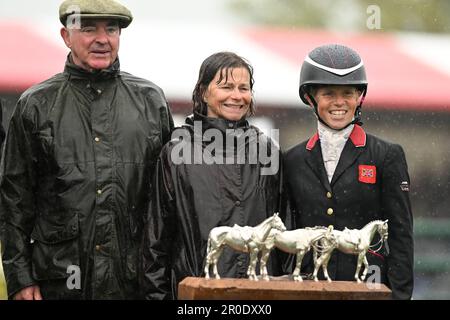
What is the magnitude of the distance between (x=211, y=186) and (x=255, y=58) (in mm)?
14006

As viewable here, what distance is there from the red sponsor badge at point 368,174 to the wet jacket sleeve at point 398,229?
57mm

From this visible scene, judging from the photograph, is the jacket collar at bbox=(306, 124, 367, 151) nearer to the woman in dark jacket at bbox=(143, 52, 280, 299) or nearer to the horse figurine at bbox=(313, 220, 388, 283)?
the woman in dark jacket at bbox=(143, 52, 280, 299)

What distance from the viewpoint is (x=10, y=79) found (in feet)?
56.5

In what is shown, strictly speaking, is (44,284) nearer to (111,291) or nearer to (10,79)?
(111,291)

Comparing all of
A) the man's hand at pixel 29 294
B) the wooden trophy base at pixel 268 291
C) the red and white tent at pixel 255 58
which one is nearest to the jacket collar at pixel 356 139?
the wooden trophy base at pixel 268 291

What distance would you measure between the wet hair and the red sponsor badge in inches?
27.4

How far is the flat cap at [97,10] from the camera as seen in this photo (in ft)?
20.7

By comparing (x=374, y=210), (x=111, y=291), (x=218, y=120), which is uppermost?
(x=218, y=120)

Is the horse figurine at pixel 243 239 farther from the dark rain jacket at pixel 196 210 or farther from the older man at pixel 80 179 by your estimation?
the older man at pixel 80 179

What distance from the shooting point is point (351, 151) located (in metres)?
6.14

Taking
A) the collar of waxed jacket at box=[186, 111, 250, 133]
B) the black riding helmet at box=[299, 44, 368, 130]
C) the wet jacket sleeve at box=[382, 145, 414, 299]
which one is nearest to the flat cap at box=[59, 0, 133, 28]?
the collar of waxed jacket at box=[186, 111, 250, 133]
